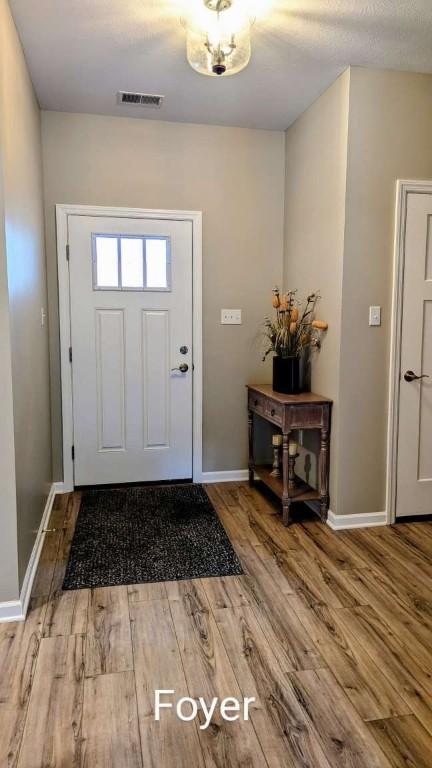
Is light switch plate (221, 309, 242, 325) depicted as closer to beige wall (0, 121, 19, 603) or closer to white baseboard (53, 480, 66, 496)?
white baseboard (53, 480, 66, 496)

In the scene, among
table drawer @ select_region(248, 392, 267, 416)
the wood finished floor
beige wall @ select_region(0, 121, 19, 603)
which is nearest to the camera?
the wood finished floor

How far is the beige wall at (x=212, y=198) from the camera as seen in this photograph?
3.27 meters

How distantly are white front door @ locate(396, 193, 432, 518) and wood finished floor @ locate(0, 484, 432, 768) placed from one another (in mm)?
437

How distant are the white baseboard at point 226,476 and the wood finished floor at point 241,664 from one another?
3.57ft

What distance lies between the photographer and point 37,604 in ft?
6.95

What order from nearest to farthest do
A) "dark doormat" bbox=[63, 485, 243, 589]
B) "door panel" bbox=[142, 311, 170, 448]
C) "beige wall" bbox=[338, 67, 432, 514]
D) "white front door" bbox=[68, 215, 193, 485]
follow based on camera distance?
1. "dark doormat" bbox=[63, 485, 243, 589]
2. "beige wall" bbox=[338, 67, 432, 514]
3. "white front door" bbox=[68, 215, 193, 485]
4. "door panel" bbox=[142, 311, 170, 448]

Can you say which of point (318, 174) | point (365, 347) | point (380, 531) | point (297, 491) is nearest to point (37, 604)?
point (297, 491)

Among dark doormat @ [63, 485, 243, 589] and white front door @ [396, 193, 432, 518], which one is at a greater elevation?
white front door @ [396, 193, 432, 518]

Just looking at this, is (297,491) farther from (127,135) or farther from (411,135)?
(127,135)

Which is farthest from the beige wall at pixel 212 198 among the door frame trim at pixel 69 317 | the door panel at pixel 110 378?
the door panel at pixel 110 378

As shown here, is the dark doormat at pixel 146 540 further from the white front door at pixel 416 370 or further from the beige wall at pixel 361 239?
the white front door at pixel 416 370

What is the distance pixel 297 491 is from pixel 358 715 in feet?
5.25

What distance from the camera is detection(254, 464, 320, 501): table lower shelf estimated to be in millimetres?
2986

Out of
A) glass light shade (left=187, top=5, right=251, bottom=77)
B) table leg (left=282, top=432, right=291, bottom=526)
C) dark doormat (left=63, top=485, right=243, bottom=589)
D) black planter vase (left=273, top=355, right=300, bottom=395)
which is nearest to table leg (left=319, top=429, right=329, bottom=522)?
table leg (left=282, top=432, right=291, bottom=526)
